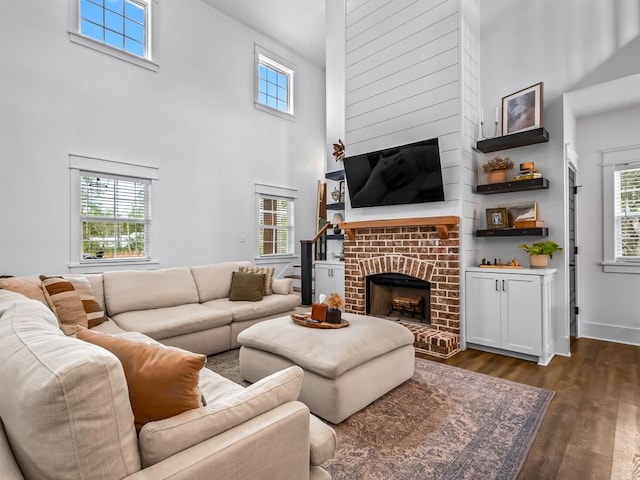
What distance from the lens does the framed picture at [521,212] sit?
11.9 ft

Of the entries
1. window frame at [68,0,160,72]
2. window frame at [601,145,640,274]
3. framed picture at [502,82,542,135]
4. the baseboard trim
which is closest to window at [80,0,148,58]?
window frame at [68,0,160,72]

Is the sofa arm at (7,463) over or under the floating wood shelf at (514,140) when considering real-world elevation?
under

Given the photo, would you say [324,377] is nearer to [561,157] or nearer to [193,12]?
[561,157]

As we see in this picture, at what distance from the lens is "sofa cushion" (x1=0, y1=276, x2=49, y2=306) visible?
2.48 metres

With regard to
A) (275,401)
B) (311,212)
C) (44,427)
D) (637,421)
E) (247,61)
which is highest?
(247,61)

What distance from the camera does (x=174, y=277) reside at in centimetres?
381

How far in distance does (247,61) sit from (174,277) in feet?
14.4

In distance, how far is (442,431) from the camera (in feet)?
6.75

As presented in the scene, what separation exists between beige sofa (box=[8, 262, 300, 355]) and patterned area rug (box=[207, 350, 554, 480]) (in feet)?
2.23

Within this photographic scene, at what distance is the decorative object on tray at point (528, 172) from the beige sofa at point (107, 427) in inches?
135

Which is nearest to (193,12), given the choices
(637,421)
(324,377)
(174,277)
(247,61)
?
(247,61)

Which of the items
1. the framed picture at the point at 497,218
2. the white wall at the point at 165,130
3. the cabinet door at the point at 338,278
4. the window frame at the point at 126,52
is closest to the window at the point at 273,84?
the white wall at the point at 165,130

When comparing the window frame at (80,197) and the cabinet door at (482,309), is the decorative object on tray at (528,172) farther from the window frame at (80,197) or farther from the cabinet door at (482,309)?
the window frame at (80,197)

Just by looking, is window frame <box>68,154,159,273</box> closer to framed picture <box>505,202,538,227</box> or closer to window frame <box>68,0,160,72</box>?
window frame <box>68,0,160,72</box>
